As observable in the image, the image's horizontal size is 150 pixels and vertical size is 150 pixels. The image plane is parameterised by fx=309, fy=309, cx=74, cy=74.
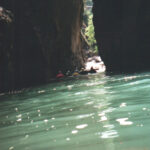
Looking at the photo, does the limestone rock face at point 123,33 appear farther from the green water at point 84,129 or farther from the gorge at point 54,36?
the green water at point 84,129

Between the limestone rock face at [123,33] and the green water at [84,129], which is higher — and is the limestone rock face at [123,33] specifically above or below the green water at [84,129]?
above

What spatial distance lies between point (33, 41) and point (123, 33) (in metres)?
7.66

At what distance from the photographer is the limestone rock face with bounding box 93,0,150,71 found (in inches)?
995

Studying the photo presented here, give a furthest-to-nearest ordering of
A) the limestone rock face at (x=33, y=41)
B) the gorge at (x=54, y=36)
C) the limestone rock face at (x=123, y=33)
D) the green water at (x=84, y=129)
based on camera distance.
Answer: the limestone rock face at (x=123, y=33) < the gorge at (x=54, y=36) < the limestone rock face at (x=33, y=41) < the green water at (x=84, y=129)

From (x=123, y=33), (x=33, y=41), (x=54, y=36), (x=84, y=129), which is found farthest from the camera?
(x=54, y=36)

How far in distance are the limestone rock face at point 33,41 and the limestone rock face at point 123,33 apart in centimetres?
376

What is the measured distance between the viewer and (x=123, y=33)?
86.5 ft

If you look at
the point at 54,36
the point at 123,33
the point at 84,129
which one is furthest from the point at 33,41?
the point at 84,129

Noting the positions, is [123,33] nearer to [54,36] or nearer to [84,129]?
[54,36]

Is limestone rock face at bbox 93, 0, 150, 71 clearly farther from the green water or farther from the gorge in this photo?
the green water

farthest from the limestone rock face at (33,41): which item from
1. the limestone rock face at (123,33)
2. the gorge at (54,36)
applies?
the limestone rock face at (123,33)

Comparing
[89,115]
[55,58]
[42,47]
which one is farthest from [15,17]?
[89,115]

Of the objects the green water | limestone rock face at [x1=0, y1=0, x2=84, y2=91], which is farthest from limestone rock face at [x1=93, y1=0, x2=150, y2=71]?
the green water

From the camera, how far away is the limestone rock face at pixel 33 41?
21.5 m
